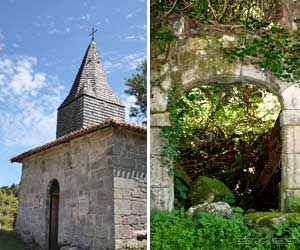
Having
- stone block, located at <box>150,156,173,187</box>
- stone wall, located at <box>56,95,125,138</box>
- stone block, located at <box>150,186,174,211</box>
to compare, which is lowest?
stone block, located at <box>150,186,174,211</box>

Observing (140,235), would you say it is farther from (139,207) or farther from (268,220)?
(268,220)

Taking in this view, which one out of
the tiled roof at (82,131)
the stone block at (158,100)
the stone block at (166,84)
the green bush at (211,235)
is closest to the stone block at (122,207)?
the green bush at (211,235)

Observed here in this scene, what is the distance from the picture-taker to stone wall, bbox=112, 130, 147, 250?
9.65 feet

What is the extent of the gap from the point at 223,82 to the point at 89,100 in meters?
1.59

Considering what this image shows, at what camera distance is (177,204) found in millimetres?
4520

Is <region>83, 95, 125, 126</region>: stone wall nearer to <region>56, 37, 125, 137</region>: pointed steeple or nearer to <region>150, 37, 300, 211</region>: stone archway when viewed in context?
<region>56, 37, 125, 137</region>: pointed steeple

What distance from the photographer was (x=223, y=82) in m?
4.50

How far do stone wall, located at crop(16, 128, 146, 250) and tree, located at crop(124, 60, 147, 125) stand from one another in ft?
0.55

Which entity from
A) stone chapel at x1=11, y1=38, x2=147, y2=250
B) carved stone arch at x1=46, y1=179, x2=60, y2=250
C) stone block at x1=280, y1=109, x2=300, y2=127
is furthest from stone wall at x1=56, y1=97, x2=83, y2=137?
stone block at x1=280, y1=109, x2=300, y2=127

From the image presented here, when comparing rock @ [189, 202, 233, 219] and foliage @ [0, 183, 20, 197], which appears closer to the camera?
foliage @ [0, 183, 20, 197]

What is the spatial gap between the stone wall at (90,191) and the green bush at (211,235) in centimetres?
47

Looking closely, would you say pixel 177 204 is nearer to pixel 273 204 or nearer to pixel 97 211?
pixel 97 211

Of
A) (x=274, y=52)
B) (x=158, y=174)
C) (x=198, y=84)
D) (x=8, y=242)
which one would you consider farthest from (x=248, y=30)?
(x=8, y=242)

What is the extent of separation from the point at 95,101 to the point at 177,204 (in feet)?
5.29
